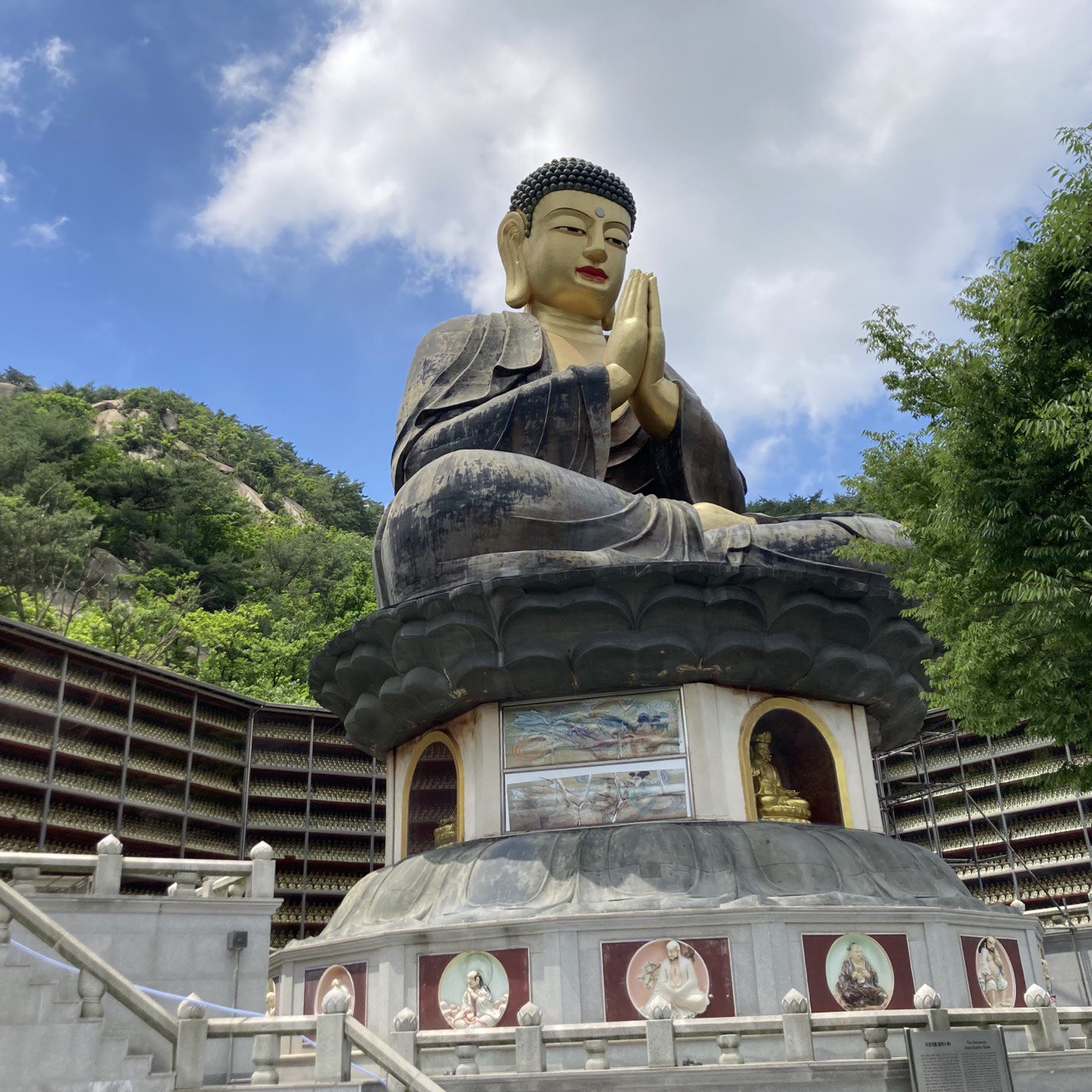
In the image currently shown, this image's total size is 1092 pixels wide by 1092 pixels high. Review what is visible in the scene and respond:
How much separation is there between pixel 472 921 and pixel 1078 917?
41.7 feet

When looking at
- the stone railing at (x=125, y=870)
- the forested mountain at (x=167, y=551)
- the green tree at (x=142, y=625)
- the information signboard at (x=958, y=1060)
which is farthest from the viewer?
the forested mountain at (x=167, y=551)

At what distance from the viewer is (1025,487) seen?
762 centimetres

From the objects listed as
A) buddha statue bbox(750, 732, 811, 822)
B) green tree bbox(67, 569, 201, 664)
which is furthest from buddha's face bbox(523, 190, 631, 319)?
green tree bbox(67, 569, 201, 664)

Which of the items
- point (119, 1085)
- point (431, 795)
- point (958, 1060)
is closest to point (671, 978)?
point (958, 1060)

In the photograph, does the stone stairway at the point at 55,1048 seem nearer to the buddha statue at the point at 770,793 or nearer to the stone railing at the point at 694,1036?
the stone railing at the point at 694,1036

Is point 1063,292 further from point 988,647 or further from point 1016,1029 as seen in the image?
point 1016,1029

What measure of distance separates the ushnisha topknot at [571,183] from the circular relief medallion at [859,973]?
1032 centimetres

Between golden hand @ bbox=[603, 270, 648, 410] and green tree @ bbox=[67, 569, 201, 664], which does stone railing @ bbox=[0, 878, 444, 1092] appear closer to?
golden hand @ bbox=[603, 270, 648, 410]

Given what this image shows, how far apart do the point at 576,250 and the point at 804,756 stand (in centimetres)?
758

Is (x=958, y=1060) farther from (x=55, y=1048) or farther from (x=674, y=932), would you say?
(x=55, y=1048)

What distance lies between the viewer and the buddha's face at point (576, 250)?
49.3 ft

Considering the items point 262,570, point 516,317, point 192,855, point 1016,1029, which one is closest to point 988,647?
point 1016,1029

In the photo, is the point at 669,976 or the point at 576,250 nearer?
the point at 669,976

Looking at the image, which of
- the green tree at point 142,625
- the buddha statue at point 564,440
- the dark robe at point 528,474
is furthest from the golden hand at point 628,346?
the green tree at point 142,625
